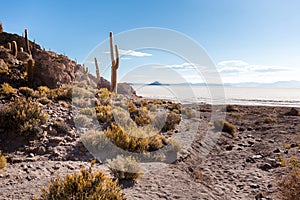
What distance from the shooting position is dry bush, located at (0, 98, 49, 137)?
7.62 m

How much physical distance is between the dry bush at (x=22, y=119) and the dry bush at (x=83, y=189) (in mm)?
4335

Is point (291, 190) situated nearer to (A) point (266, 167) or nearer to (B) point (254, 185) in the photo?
(B) point (254, 185)

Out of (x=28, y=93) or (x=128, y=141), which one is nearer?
(x=128, y=141)

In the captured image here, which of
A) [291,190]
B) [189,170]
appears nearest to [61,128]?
[189,170]

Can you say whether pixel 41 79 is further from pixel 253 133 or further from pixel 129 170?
pixel 253 133

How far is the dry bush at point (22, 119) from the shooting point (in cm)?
762

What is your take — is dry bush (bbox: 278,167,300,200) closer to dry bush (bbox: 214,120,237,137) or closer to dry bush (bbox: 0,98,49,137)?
dry bush (bbox: 0,98,49,137)

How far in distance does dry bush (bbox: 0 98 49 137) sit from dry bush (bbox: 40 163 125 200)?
4.33m

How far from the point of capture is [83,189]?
3.93m

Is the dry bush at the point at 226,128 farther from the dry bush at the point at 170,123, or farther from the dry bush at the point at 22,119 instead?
the dry bush at the point at 22,119

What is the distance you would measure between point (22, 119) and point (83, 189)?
5.13m

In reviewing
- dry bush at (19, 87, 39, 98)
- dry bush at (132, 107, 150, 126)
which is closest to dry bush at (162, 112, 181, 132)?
dry bush at (132, 107, 150, 126)

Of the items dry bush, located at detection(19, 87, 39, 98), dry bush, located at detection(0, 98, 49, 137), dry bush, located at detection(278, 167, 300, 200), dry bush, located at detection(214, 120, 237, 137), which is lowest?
dry bush, located at detection(278, 167, 300, 200)

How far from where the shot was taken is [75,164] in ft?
21.7
